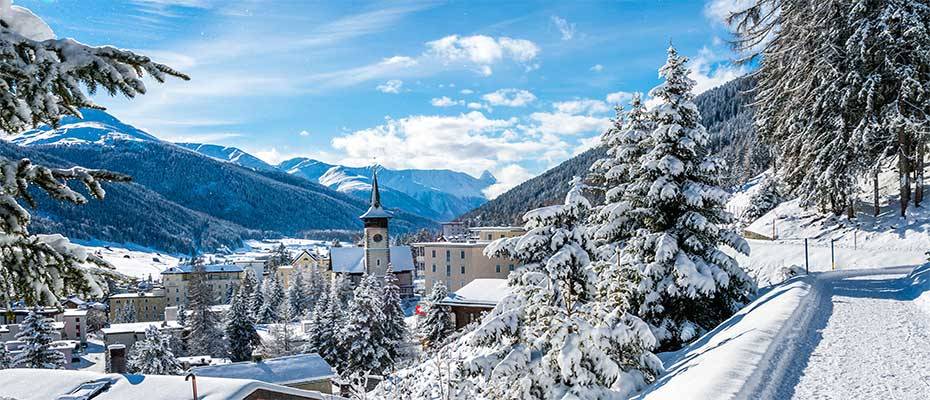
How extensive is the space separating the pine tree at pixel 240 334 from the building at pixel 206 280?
5972cm

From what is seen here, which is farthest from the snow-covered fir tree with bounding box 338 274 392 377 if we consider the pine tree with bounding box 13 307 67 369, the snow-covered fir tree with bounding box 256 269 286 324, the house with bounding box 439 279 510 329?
the snow-covered fir tree with bounding box 256 269 286 324

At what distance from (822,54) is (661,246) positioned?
1315cm

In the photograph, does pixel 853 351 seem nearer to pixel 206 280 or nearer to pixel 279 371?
pixel 279 371

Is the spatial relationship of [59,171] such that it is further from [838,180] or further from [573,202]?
[838,180]

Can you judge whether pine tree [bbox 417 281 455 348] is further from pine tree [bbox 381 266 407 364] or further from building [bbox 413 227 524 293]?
building [bbox 413 227 524 293]

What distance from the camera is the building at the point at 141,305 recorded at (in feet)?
324

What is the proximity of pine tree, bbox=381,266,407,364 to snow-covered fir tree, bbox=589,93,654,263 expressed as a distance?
23.6 meters

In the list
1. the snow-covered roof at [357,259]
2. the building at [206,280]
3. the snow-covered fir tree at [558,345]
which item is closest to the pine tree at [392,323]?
the snow-covered fir tree at [558,345]

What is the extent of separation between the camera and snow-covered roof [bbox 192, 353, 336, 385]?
24766 millimetres

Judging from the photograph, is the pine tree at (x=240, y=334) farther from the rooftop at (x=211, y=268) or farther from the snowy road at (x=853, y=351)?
the rooftop at (x=211, y=268)

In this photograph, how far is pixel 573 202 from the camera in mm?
13266

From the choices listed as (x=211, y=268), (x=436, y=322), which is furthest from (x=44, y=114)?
(x=211, y=268)

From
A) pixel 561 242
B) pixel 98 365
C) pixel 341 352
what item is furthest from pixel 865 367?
pixel 98 365

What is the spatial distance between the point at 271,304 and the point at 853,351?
74.5m
